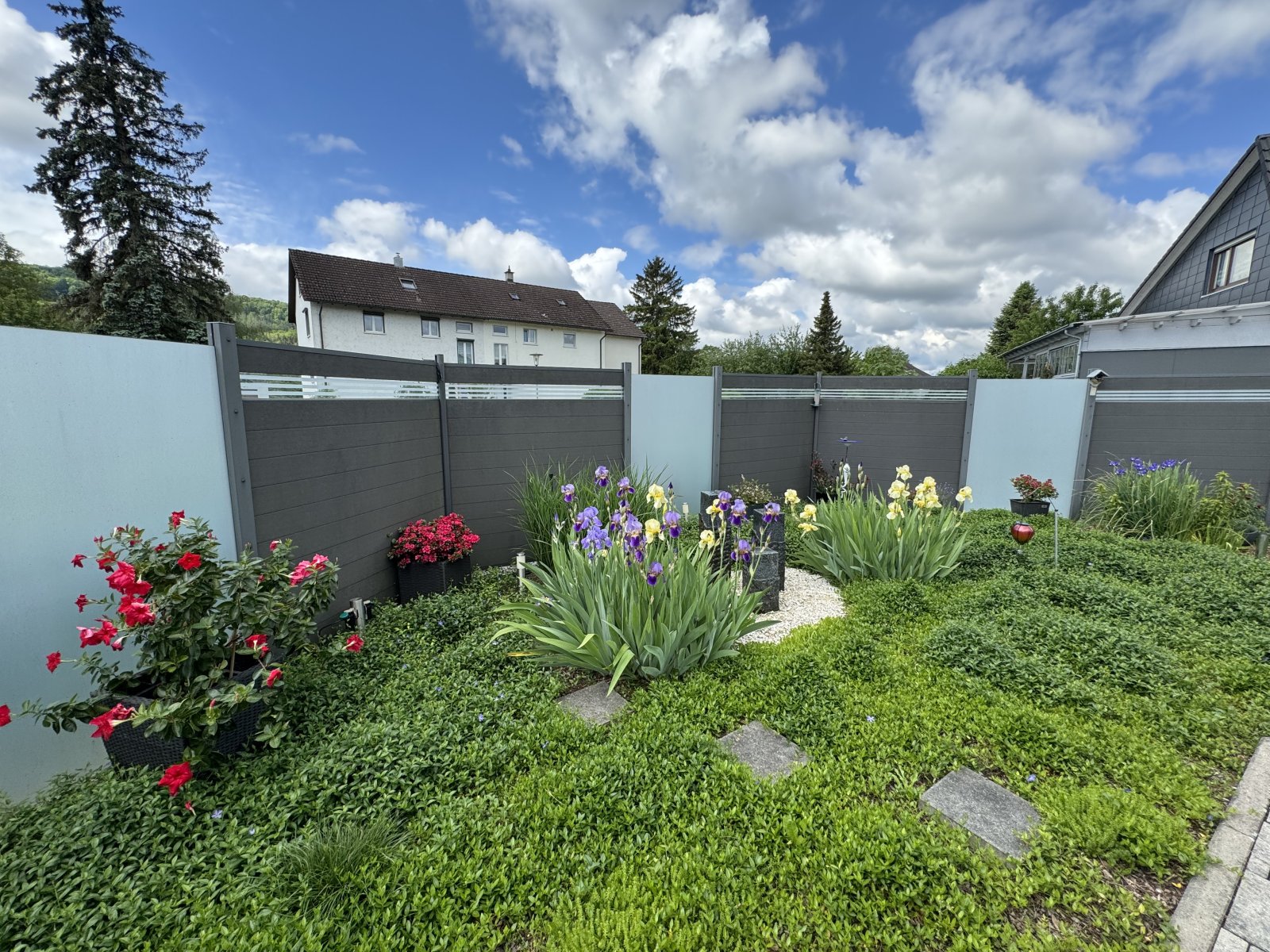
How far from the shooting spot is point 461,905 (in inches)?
51.4

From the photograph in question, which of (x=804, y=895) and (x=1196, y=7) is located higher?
(x=1196, y=7)

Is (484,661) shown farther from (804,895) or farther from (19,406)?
(19,406)

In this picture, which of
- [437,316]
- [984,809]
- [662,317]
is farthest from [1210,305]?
[662,317]

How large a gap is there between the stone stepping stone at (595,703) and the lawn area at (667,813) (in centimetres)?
9

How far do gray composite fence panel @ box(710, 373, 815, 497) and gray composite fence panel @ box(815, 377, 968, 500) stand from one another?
0.33 meters

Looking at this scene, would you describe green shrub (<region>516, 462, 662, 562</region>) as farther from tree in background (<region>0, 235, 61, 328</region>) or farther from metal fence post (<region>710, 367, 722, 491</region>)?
tree in background (<region>0, 235, 61, 328</region>)

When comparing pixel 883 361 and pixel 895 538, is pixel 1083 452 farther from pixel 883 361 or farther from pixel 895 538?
pixel 883 361

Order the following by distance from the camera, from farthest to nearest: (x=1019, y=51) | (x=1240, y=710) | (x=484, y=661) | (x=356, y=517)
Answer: (x=1019, y=51), (x=356, y=517), (x=484, y=661), (x=1240, y=710)

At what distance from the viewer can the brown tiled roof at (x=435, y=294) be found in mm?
17766

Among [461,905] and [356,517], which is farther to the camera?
[356,517]

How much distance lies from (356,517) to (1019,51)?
7.55m

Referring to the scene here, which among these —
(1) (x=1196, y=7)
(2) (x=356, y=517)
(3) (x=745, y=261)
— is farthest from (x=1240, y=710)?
(3) (x=745, y=261)

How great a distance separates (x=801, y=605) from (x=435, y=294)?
20791mm

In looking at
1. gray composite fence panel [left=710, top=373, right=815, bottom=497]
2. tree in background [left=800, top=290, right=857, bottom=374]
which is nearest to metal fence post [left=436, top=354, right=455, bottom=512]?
gray composite fence panel [left=710, top=373, right=815, bottom=497]
